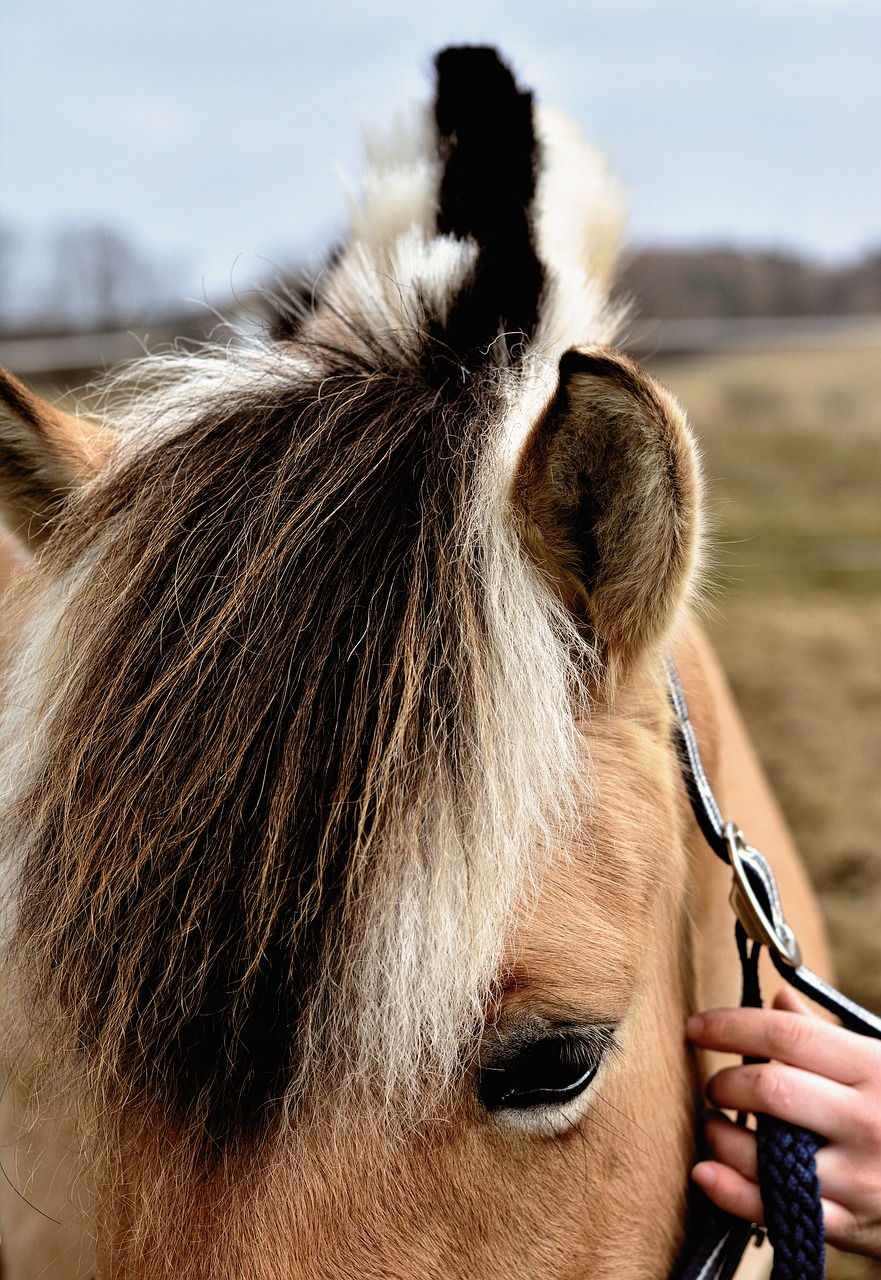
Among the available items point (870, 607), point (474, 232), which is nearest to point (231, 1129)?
point (474, 232)

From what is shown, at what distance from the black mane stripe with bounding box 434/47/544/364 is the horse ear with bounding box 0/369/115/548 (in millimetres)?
354

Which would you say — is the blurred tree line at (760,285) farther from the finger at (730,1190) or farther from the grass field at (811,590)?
the finger at (730,1190)

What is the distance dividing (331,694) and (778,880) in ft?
3.11

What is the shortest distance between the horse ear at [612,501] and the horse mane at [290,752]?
0.09ft

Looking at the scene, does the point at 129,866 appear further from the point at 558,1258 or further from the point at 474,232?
the point at 474,232

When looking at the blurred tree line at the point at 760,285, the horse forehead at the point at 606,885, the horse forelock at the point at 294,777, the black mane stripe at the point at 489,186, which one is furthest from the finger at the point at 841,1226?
the blurred tree line at the point at 760,285

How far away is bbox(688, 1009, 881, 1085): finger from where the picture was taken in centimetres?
81

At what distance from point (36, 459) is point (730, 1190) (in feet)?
2.87

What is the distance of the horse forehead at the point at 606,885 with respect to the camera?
2.12 ft

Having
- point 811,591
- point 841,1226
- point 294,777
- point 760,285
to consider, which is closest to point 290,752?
point 294,777

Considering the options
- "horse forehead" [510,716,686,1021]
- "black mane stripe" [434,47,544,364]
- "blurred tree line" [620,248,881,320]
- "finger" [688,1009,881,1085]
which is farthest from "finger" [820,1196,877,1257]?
"blurred tree line" [620,248,881,320]

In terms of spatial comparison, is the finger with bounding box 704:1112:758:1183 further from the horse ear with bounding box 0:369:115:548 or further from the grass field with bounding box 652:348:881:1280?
the horse ear with bounding box 0:369:115:548

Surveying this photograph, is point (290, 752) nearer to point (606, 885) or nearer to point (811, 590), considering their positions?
point (606, 885)

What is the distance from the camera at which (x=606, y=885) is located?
70 centimetres
